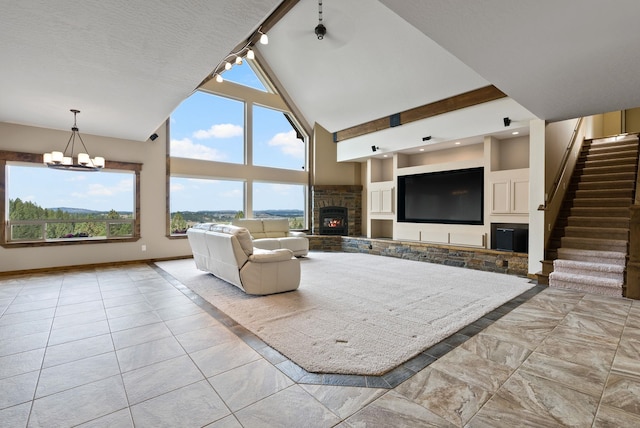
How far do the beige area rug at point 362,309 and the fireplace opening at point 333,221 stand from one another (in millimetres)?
3138

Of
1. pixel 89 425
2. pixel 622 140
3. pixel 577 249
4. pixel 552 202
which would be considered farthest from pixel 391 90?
pixel 89 425

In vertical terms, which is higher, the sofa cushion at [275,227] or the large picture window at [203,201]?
the large picture window at [203,201]

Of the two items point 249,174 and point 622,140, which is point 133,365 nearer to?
point 249,174

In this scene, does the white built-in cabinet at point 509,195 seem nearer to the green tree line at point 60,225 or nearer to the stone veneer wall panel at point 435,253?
the stone veneer wall panel at point 435,253

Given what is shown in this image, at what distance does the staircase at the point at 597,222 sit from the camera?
4.43 m

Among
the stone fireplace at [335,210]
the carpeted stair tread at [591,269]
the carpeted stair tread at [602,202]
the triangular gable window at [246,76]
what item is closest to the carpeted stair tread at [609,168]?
the carpeted stair tread at [602,202]

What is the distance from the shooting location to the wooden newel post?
13.2ft

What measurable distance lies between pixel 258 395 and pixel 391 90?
6568 millimetres

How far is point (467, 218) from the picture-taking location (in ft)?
21.8

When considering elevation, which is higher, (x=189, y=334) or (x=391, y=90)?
(x=391, y=90)

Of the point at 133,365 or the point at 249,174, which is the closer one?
the point at 133,365

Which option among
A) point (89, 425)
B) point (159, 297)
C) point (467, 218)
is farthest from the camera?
point (467, 218)

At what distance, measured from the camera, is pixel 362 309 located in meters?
3.50

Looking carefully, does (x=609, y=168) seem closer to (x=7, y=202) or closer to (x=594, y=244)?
(x=594, y=244)
